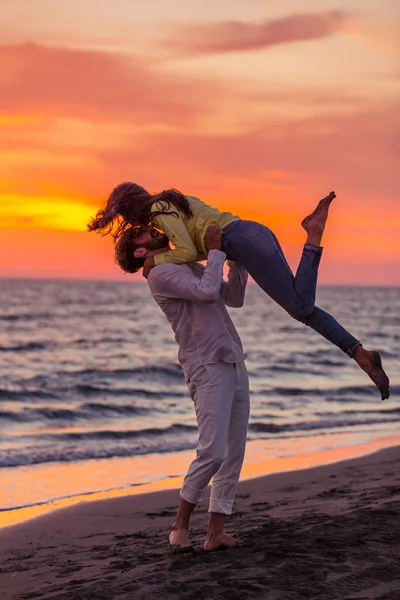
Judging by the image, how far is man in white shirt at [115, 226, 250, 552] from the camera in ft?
16.1

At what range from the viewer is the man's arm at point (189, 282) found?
4.84m

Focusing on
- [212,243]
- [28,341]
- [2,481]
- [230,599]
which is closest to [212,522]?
[230,599]

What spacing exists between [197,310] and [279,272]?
21.2 inches

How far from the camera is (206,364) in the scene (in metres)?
4.97

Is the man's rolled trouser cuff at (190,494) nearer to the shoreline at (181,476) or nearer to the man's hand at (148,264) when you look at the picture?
the man's hand at (148,264)

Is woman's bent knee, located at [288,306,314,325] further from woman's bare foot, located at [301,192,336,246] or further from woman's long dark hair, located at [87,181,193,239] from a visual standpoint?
woman's long dark hair, located at [87,181,193,239]

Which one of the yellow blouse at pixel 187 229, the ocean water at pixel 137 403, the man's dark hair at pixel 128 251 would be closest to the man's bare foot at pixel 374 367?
the yellow blouse at pixel 187 229

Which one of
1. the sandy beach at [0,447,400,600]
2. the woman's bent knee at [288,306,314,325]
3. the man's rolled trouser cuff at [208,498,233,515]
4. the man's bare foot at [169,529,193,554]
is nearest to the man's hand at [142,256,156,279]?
the woman's bent knee at [288,306,314,325]

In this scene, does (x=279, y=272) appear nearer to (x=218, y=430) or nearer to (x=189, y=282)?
(x=189, y=282)

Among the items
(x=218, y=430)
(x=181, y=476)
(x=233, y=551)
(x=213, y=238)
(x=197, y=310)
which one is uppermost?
(x=213, y=238)

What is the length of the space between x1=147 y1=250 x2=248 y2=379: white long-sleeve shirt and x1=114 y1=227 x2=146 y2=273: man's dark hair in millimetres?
174

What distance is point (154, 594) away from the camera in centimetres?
422

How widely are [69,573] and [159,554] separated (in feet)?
1.77

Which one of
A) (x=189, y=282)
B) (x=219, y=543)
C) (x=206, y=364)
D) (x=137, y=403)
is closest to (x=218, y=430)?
(x=206, y=364)
